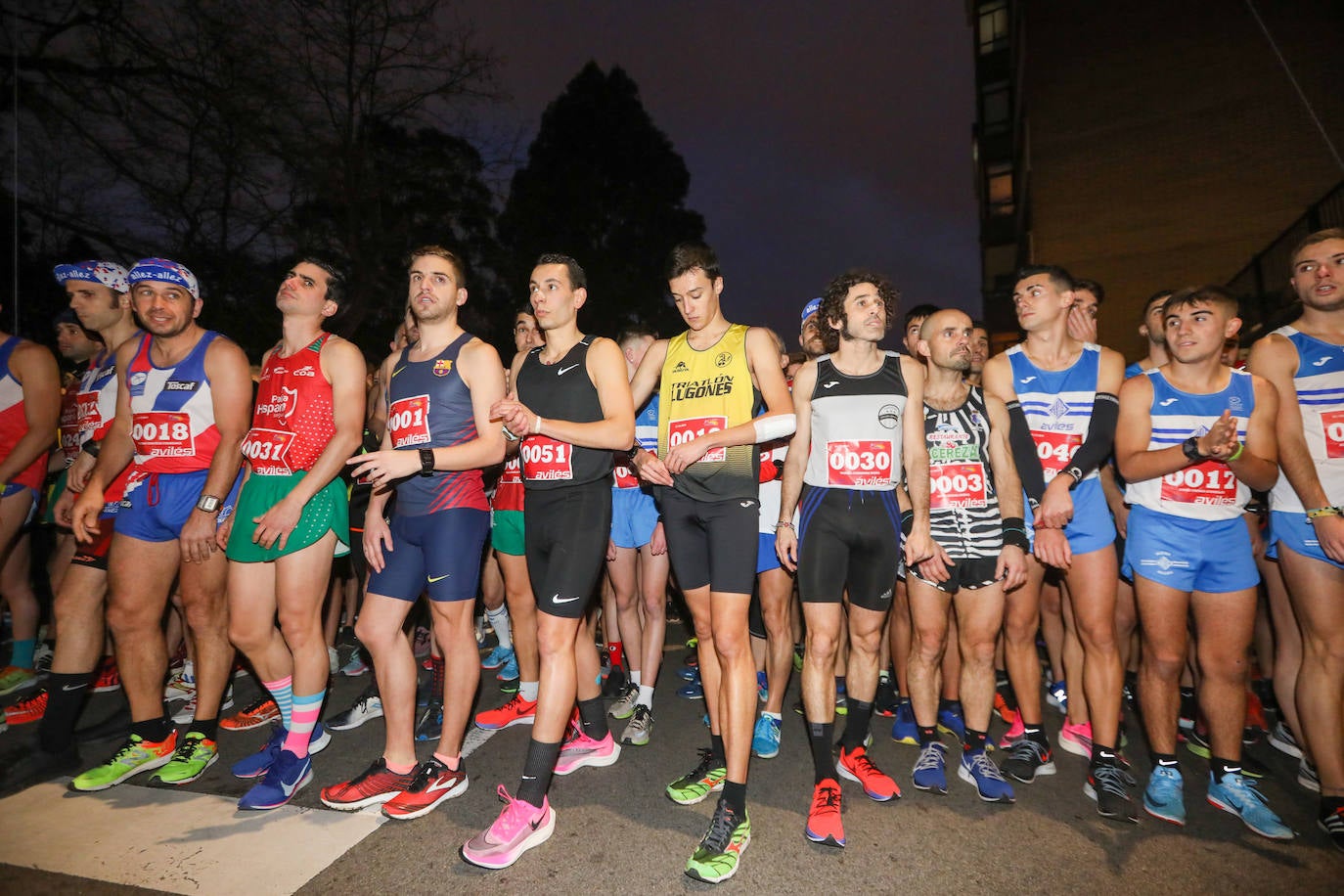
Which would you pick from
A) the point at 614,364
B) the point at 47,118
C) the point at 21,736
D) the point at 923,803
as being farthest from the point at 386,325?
the point at 923,803

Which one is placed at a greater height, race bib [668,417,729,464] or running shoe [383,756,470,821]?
race bib [668,417,729,464]

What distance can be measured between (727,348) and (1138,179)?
69.1ft

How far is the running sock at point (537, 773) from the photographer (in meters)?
3.02

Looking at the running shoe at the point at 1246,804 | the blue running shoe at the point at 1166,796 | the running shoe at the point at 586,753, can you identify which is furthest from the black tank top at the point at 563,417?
the running shoe at the point at 1246,804

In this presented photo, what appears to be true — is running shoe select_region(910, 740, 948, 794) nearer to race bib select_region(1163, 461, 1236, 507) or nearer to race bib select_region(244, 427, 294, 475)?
race bib select_region(1163, 461, 1236, 507)

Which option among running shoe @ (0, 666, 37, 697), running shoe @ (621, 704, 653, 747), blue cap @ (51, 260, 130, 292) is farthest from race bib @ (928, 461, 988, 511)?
running shoe @ (0, 666, 37, 697)

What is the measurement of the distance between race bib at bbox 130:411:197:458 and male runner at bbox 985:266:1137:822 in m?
4.87

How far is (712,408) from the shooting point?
348 centimetres

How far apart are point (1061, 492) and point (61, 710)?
588 cm

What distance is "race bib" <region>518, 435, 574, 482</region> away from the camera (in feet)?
11.0

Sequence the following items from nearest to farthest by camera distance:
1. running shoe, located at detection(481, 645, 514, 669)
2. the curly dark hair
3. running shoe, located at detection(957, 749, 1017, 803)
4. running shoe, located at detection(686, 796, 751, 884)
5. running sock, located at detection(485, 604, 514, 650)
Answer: running shoe, located at detection(686, 796, 751, 884)
running shoe, located at detection(957, 749, 1017, 803)
the curly dark hair
running shoe, located at detection(481, 645, 514, 669)
running sock, located at detection(485, 604, 514, 650)

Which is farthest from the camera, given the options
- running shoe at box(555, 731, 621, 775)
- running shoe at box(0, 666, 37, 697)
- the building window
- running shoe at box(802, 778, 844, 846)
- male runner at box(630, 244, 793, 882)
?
the building window

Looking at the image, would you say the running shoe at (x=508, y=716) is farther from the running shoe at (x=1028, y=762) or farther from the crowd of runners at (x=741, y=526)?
the running shoe at (x=1028, y=762)

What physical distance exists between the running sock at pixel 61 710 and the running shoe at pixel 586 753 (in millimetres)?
2874
